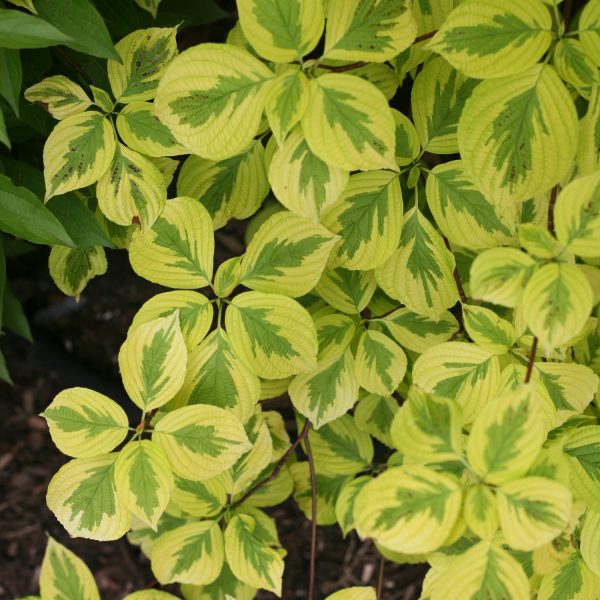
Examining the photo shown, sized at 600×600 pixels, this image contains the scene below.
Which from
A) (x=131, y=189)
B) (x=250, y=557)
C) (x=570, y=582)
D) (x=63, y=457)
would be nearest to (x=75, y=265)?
(x=131, y=189)

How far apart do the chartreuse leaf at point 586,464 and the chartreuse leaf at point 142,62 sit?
Result: 26.0 inches

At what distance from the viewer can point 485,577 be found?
69 cm

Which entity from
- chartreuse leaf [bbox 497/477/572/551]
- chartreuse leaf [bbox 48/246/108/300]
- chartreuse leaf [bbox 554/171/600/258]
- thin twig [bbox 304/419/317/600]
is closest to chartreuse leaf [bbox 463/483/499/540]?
chartreuse leaf [bbox 497/477/572/551]

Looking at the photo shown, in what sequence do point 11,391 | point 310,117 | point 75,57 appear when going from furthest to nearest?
point 11,391
point 75,57
point 310,117

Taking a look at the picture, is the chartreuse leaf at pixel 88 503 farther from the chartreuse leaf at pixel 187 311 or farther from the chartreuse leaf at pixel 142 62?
the chartreuse leaf at pixel 142 62

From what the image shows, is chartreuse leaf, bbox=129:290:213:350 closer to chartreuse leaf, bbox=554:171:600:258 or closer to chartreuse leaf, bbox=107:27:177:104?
chartreuse leaf, bbox=107:27:177:104

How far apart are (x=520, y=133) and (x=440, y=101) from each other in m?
0.18

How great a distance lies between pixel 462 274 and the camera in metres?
1.05

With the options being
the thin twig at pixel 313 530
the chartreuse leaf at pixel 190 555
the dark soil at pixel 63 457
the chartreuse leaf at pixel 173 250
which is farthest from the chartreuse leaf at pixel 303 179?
the dark soil at pixel 63 457

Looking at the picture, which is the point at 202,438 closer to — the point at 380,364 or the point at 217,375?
the point at 217,375

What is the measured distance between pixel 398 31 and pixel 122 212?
1.27 feet

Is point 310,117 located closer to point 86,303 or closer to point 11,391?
point 86,303

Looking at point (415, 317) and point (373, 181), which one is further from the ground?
point (373, 181)

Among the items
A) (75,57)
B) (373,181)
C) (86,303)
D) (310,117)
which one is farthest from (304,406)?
(86,303)
